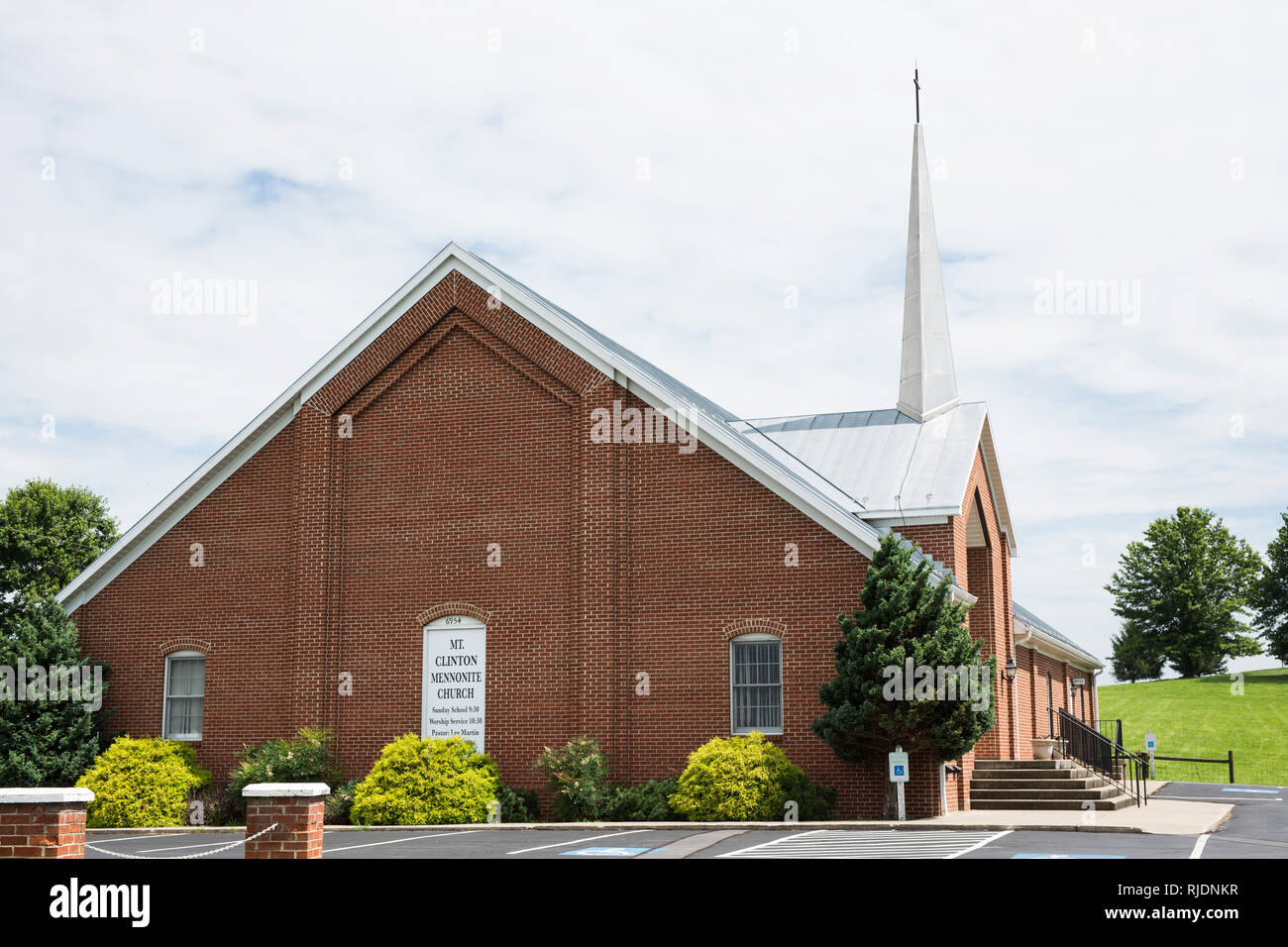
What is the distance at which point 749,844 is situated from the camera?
1582cm

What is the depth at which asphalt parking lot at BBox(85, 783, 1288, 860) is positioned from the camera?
1441 centimetres

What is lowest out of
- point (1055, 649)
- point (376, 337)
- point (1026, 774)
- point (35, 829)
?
point (1026, 774)

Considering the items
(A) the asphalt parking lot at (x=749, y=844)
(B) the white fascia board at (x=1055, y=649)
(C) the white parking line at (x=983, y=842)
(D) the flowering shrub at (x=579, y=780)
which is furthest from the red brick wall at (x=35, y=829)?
(B) the white fascia board at (x=1055, y=649)

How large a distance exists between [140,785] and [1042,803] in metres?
16.0

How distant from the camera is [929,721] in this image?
18.8 meters

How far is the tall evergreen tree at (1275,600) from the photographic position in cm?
7944

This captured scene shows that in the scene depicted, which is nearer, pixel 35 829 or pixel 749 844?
pixel 35 829

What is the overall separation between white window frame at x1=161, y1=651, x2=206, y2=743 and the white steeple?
51.8 feet

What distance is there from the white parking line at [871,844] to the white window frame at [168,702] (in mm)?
12987

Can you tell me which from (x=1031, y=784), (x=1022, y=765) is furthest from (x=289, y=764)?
(x=1022, y=765)

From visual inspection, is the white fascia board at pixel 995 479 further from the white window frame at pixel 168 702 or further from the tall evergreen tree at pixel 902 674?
the white window frame at pixel 168 702

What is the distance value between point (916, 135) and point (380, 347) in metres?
14.7

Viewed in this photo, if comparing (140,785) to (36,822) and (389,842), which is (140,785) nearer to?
(389,842)
